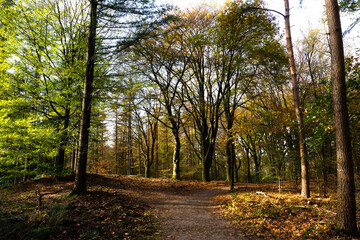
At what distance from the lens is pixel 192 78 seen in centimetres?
1686

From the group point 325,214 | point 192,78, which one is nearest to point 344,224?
point 325,214

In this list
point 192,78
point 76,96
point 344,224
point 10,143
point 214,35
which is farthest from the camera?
point 192,78

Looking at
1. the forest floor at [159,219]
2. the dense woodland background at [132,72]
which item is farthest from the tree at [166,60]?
the forest floor at [159,219]

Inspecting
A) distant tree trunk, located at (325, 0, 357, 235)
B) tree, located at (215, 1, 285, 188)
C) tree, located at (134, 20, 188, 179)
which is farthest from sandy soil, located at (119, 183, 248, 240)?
tree, located at (134, 20, 188, 179)

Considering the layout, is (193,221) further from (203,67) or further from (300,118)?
(203,67)

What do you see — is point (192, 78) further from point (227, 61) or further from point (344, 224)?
point (344, 224)

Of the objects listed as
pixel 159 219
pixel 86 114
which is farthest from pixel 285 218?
pixel 86 114

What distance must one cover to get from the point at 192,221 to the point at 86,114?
5.91m

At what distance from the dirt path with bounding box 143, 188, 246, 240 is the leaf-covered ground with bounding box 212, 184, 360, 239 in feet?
1.73

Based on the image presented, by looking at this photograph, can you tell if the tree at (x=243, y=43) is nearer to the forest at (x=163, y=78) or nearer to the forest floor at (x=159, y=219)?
the forest at (x=163, y=78)

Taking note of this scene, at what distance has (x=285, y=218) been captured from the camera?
18.6 ft

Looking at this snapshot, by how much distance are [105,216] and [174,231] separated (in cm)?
218

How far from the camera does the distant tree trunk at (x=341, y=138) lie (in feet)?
14.0

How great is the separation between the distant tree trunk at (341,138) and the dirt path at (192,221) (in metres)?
2.51
